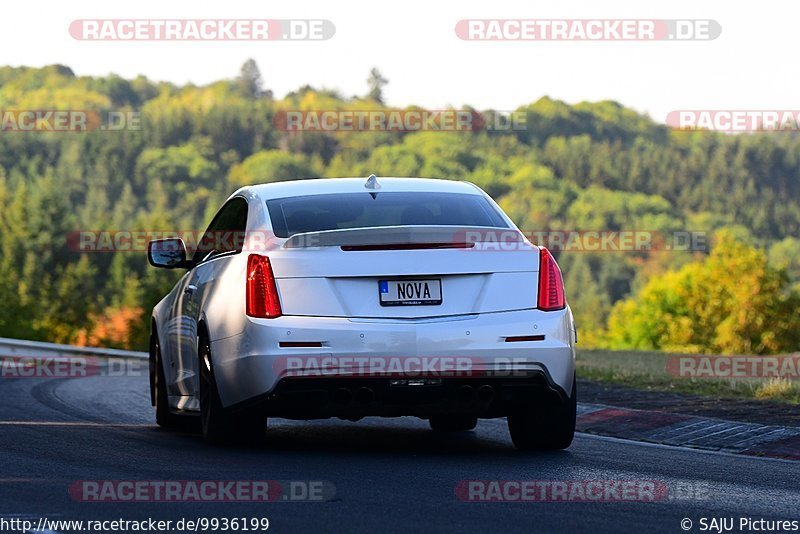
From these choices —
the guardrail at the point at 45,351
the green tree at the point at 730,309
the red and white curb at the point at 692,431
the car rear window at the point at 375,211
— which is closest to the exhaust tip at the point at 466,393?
the car rear window at the point at 375,211

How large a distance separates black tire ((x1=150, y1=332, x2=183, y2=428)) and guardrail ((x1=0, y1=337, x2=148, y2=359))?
46.2ft

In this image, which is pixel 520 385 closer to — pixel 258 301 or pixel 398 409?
pixel 398 409

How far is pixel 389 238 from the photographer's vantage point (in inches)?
348

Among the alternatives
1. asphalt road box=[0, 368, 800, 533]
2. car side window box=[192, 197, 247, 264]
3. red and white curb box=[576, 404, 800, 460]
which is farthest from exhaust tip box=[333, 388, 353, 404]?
red and white curb box=[576, 404, 800, 460]

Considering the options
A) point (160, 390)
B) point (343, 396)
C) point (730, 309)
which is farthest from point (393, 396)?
point (730, 309)

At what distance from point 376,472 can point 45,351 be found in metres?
19.9

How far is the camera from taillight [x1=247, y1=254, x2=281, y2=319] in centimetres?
880

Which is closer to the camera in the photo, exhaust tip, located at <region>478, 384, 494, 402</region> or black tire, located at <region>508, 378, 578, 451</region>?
exhaust tip, located at <region>478, 384, 494, 402</region>

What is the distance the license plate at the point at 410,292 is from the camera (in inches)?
344

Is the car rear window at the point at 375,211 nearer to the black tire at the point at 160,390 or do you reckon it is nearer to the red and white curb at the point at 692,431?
the black tire at the point at 160,390

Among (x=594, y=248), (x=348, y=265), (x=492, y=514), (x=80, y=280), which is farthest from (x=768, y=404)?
(x=594, y=248)

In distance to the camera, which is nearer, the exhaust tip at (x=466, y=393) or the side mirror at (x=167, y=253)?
the exhaust tip at (x=466, y=393)

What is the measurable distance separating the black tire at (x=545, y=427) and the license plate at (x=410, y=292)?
1.13 metres

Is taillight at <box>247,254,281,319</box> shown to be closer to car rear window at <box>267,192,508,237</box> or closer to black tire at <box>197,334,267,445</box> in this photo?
car rear window at <box>267,192,508,237</box>
